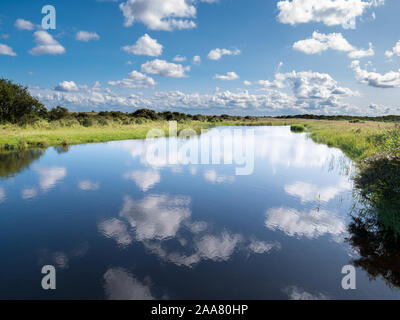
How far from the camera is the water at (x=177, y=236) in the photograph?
18.8 ft

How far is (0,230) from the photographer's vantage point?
8.39m

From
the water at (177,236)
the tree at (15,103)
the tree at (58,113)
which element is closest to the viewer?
the water at (177,236)

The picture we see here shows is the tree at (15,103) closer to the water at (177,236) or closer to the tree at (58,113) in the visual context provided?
the tree at (58,113)

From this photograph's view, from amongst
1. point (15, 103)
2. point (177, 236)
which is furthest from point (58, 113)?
point (177, 236)

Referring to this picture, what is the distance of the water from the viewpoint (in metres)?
5.73

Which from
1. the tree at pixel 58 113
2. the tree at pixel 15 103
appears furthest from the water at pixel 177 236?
the tree at pixel 58 113

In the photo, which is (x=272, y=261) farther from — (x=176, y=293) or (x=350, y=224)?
(x=350, y=224)

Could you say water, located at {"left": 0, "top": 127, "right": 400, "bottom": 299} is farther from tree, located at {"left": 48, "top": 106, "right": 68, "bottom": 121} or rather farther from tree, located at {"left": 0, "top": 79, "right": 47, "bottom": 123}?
tree, located at {"left": 48, "top": 106, "right": 68, "bottom": 121}

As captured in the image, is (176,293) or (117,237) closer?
(176,293)

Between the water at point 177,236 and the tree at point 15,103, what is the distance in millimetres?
27771

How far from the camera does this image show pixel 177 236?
8102 millimetres

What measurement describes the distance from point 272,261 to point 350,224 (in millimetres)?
4456
